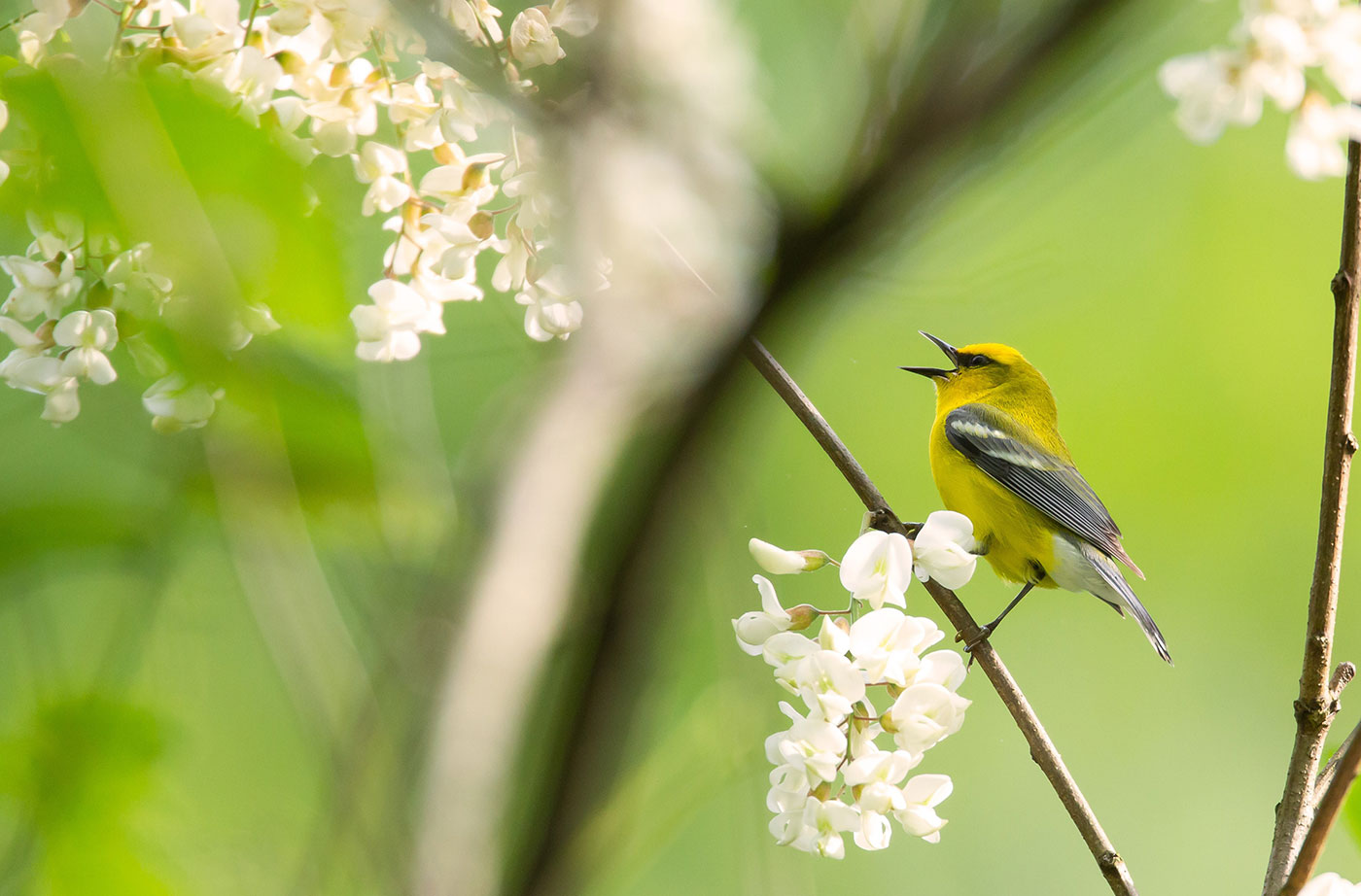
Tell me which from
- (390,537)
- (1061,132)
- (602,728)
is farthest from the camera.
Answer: (602,728)

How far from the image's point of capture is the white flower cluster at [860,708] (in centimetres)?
78

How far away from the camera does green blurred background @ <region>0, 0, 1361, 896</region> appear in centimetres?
78

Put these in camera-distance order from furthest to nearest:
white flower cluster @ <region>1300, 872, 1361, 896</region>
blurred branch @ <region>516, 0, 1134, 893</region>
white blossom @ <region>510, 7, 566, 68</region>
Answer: blurred branch @ <region>516, 0, 1134, 893</region>
white blossom @ <region>510, 7, 566, 68</region>
white flower cluster @ <region>1300, 872, 1361, 896</region>

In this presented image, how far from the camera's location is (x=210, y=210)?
56cm

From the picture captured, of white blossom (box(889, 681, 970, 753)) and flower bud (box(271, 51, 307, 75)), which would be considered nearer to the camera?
white blossom (box(889, 681, 970, 753))

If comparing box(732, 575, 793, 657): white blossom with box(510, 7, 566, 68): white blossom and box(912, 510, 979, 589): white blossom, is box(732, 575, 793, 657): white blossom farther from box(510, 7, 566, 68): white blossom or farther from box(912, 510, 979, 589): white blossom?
box(510, 7, 566, 68): white blossom

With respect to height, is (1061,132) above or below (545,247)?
above

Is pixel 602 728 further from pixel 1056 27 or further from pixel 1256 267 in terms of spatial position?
pixel 1256 267

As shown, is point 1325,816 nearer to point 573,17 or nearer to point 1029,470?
point 573,17

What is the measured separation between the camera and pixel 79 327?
2.51ft

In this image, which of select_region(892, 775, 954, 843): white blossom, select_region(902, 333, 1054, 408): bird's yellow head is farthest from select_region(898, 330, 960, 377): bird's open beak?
select_region(892, 775, 954, 843): white blossom

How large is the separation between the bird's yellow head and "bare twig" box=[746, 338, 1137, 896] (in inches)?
47.5

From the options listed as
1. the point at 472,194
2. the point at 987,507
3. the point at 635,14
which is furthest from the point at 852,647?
the point at 987,507

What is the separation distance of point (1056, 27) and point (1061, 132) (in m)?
0.11
